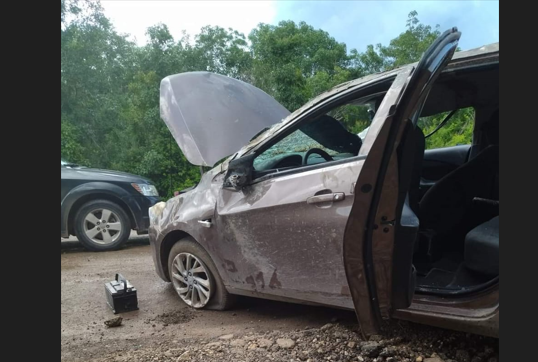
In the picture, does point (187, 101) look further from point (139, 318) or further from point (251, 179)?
point (139, 318)

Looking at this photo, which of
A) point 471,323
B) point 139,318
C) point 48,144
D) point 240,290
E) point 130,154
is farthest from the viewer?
point 130,154

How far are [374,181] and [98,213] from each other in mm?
4896

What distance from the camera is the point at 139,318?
3.38 meters

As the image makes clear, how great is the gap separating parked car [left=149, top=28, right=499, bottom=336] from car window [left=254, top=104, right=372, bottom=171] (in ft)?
0.04

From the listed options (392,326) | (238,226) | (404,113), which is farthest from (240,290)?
(404,113)

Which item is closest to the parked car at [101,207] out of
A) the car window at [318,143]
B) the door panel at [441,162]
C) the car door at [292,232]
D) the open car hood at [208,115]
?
the open car hood at [208,115]

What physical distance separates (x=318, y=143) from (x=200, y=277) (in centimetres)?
148

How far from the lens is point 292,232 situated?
254cm

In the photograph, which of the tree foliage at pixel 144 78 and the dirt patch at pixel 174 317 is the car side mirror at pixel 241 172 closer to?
the dirt patch at pixel 174 317

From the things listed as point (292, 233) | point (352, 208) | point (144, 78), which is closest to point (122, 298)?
point (292, 233)

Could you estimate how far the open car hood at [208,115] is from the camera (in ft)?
12.9

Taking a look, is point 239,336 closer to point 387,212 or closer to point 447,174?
point 387,212

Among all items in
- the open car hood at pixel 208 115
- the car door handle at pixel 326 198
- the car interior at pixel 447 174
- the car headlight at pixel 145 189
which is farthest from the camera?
the car headlight at pixel 145 189

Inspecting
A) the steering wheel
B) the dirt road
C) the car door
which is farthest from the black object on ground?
the steering wheel
